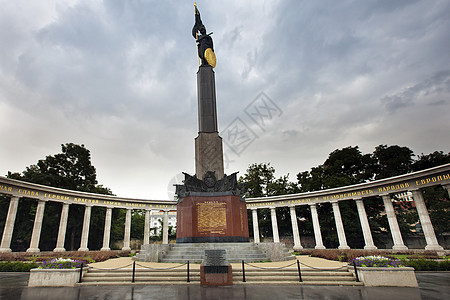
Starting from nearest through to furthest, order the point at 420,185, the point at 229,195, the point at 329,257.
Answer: the point at 229,195 → the point at 329,257 → the point at 420,185

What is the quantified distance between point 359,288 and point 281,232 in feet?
124

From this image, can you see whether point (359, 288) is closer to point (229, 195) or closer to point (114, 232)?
point (229, 195)

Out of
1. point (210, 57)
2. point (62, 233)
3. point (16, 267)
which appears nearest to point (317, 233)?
point (210, 57)

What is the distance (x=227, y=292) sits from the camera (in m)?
8.94

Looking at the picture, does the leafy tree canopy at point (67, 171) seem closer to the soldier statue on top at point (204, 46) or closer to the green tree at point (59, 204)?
the green tree at point (59, 204)

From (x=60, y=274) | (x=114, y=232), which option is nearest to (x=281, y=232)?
(x=114, y=232)

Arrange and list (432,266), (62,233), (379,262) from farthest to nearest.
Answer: (62,233) < (432,266) < (379,262)

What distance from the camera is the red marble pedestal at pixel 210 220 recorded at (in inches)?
656

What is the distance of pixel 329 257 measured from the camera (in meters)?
19.0

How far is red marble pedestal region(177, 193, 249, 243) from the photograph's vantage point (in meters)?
16.7

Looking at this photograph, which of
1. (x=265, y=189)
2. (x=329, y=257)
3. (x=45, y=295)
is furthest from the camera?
(x=265, y=189)

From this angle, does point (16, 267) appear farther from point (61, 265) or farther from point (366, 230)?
point (366, 230)

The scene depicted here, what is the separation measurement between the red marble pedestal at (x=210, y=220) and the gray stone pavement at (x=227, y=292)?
20.7 feet

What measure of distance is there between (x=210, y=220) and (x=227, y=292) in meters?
8.21
